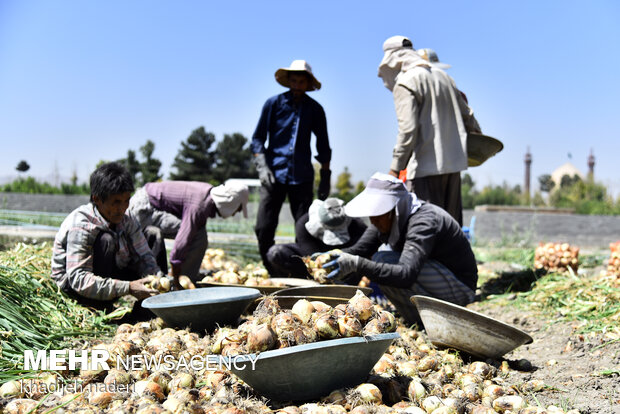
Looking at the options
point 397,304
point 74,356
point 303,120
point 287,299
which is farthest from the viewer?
point 303,120

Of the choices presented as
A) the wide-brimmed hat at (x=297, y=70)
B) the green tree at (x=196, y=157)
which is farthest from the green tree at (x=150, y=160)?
the wide-brimmed hat at (x=297, y=70)

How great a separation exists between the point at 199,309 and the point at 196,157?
34.0 meters

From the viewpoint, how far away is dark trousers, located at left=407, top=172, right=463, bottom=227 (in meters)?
4.23

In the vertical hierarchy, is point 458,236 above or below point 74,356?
above

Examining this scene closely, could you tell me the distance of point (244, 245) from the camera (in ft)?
20.5

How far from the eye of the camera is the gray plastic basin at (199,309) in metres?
2.54

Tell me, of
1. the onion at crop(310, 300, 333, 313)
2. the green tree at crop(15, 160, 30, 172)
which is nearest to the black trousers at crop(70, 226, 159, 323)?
the onion at crop(310, 300, 333, 313)

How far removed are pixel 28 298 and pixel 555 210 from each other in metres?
14.8

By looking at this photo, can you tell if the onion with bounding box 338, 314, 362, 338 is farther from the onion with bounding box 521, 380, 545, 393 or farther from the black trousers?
the black trousers

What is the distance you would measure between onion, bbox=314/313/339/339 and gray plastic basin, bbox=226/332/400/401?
0.07m

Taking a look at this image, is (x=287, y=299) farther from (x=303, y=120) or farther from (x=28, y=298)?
(x=303, y=120)

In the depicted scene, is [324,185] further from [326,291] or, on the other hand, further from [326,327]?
[326,327]

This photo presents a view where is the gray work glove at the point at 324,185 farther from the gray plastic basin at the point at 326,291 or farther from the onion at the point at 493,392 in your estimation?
the onion at the point at 493,392

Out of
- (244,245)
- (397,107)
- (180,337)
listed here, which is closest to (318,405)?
(180,337)
